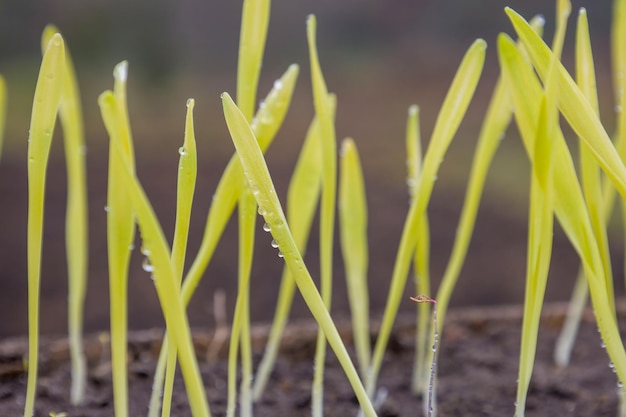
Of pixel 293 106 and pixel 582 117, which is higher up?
pixel 293 106

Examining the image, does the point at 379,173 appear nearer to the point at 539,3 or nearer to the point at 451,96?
the point at 539,3

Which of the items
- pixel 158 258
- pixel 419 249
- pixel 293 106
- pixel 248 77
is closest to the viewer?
pixel 158 258

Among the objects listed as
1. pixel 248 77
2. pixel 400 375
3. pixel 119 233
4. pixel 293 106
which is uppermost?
pixel 293 106

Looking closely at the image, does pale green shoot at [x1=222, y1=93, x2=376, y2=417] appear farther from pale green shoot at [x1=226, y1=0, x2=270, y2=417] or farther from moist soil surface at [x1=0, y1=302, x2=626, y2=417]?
moist soil surface at [x1=0, y1=302, x2=626, y2=417]

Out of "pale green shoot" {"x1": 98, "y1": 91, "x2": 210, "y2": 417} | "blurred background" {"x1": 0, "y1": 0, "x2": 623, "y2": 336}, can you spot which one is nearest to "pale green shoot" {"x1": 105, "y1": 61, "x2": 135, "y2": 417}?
"pale green shoot" {"x1": 98, "y1": 91, "x2": 210, "y2": 417}

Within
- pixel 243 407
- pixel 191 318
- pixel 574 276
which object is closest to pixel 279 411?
pixel 243 407

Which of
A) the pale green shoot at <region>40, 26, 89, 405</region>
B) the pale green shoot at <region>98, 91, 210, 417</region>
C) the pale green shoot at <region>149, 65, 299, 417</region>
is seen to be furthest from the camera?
the pale green shoot at <region>40, 26, 89, 405</region>

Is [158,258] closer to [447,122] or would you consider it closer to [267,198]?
[267,198]

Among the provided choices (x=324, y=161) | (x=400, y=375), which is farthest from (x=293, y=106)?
(x=324, y=161)
